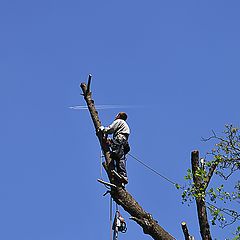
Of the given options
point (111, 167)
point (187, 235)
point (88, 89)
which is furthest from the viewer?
point (88, 89)

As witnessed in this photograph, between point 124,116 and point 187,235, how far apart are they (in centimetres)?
227

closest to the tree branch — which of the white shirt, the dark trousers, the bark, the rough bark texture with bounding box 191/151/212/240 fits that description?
the bark

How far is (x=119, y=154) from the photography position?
962 centimetres

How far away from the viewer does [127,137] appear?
9914mm

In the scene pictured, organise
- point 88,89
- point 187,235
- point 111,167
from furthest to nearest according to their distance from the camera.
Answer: point 88,89
point 111,167
point 187,235

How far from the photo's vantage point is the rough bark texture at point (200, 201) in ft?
32.4

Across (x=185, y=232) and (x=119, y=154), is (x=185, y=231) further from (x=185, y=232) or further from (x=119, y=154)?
(x=119, y=154)

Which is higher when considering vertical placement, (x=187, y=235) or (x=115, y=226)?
(x=115, y=226)

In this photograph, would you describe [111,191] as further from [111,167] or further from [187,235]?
[187,235]

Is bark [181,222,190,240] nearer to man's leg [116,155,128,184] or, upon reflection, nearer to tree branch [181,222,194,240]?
tree branch [181,222,194,240]

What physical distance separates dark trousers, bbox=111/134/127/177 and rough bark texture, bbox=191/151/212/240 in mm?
1311

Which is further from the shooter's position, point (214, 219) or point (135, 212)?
point (214, 219)

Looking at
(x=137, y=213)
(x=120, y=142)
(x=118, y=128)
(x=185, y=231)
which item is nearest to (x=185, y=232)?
(x=185, y=231)

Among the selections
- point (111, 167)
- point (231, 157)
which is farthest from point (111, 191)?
point (231, 157)
